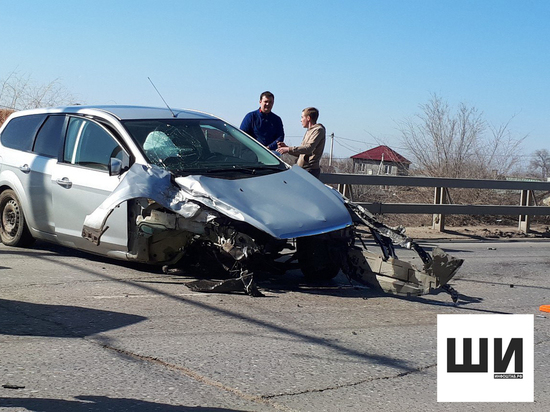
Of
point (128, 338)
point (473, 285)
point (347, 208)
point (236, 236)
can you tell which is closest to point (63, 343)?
point (128, 338)

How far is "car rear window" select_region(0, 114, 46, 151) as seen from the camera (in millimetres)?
9516

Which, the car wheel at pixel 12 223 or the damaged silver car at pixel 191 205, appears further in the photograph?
the car wheel at pixel 12 223

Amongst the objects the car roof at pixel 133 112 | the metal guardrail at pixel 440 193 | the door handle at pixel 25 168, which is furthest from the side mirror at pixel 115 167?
the metal guardrail at pixel 440 193

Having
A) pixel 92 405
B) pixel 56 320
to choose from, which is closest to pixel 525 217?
pixel 56 320

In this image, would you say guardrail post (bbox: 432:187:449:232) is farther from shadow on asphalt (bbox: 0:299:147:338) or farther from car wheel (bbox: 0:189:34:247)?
shadow on asphalt (bbox: 0:299:147:338)

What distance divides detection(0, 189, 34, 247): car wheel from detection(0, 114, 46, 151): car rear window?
2.01ft

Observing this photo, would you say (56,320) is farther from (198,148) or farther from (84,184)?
(198,148)

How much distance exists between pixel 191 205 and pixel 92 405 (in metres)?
3.27

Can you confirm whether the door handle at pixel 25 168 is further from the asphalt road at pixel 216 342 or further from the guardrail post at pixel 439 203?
the guardrail post at pixel 439 203

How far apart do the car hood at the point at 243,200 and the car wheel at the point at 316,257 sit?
48 cm

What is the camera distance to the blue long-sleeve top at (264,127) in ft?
35.7

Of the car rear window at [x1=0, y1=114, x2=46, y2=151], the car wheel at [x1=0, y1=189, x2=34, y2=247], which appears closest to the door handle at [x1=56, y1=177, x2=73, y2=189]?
the car wheel at [x1=0, y1=189, x2=34, y2=247]

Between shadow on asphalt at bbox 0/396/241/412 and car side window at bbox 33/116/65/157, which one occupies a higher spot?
car side window at bbox 33/116/65/157

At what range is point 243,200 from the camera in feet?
23.5
